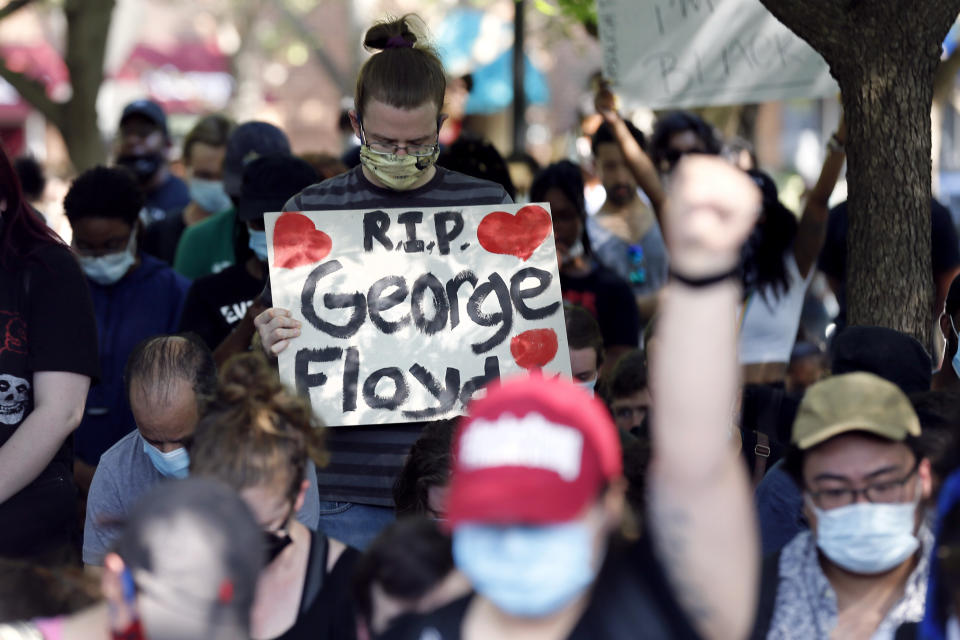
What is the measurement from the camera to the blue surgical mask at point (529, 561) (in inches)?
85.4

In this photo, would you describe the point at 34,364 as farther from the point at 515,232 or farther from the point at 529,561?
the point at 529,561

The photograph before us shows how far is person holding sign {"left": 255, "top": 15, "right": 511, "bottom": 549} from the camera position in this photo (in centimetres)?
395

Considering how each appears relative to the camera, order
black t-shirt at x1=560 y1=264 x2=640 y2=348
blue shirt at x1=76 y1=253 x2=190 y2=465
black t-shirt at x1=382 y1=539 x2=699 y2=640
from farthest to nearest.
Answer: black t-shirt at x1=560 y1=264 x2=640 y2=348
blue shirt at x1=76 y1=253 x2=190 y2=465
black t-shirt at x1=382 y1=539 x2=699 y2=640

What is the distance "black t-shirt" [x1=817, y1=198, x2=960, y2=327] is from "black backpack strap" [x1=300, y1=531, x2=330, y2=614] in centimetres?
310

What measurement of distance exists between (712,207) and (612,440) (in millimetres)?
449

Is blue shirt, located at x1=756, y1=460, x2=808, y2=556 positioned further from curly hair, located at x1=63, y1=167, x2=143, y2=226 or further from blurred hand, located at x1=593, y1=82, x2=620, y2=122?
curly hair, located at x1=63, y1=167, x2=143, y2=226

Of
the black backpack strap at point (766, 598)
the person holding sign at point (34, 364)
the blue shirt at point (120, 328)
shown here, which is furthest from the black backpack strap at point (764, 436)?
→ the blue shirt at point (120, 328)

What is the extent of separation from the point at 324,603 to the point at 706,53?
140 inches

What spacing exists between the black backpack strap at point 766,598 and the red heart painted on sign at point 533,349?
1.27 meters

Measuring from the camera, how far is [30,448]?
12.4 feet

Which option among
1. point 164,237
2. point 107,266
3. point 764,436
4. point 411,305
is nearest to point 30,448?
point 411,305

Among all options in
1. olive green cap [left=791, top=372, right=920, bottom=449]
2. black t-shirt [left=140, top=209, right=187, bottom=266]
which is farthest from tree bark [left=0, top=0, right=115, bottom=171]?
olive green cap [left=791, top=372, right=920, bottom=449]

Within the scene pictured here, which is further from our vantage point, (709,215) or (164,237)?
(164,237)

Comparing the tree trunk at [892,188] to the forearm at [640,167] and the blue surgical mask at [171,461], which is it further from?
the blue surgical mask at [171,461]
